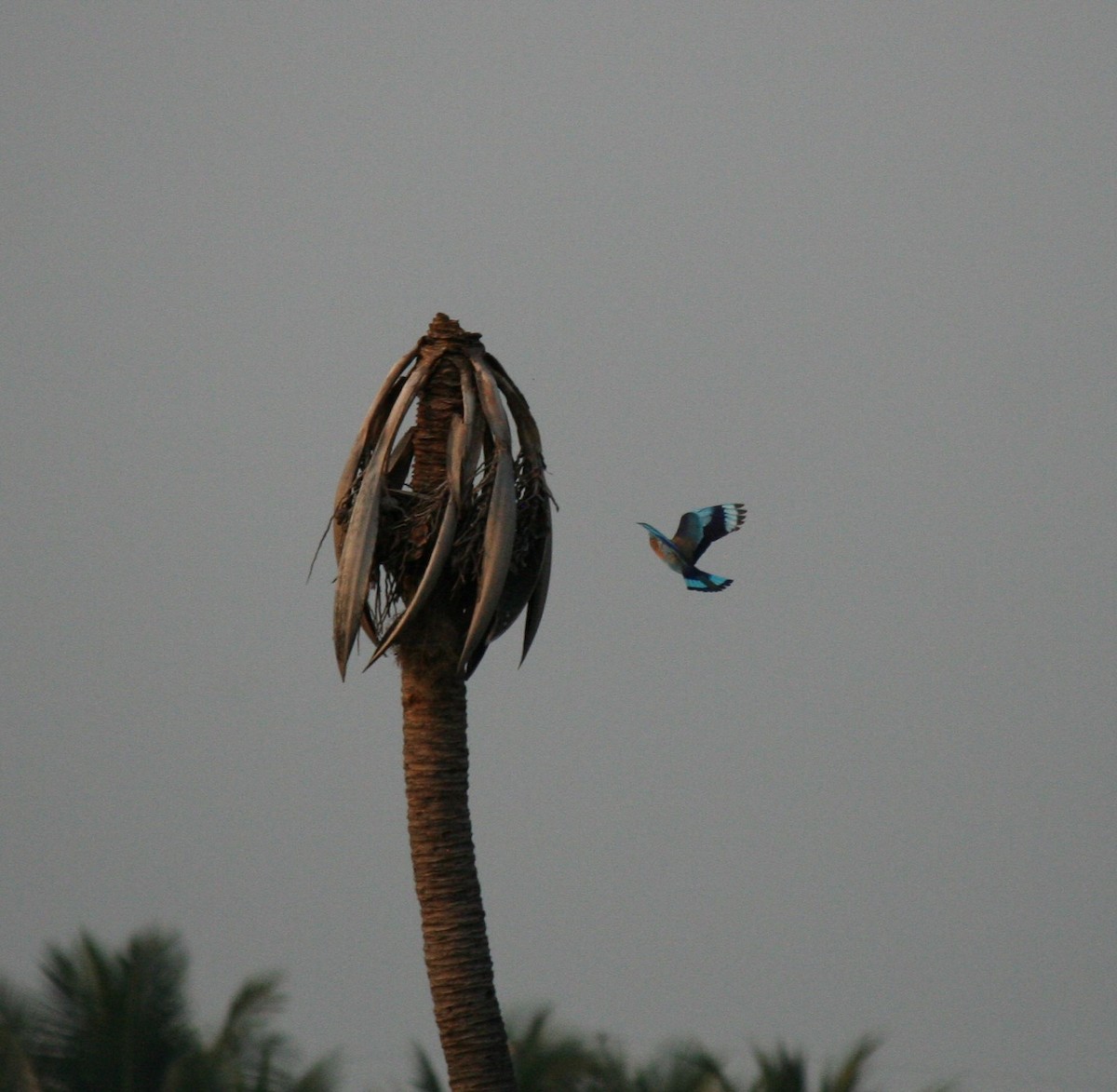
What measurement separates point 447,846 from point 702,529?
3.25 meters

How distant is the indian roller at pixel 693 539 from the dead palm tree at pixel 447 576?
91 centimetres

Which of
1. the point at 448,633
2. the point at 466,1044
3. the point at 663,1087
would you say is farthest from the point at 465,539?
the point at 663,1087

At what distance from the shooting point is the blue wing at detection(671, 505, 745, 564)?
14.7 m

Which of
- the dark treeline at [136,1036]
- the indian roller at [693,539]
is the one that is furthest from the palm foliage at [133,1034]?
the indian roller at [693,539]

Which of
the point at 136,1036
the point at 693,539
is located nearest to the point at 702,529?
the point at 693,539

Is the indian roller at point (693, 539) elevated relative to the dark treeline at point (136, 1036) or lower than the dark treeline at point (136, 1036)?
elevated

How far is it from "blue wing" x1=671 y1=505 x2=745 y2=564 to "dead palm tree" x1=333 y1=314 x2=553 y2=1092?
111 cm

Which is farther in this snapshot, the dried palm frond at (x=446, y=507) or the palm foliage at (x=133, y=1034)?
the palm foliage at (x=133, y=1034)

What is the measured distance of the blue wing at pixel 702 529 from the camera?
1469 cm

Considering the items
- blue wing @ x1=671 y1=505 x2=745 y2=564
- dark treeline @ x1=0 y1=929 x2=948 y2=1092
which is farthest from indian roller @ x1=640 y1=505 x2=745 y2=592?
dark treeline @ x1=0 y1=929 x2=948 y2=1092

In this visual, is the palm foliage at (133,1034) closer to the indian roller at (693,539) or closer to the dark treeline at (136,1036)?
the dark treeline at (136,1036)

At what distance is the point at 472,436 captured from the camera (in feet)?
45.9

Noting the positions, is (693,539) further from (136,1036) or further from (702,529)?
(136,1036)

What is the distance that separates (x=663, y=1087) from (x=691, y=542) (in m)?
7.56
